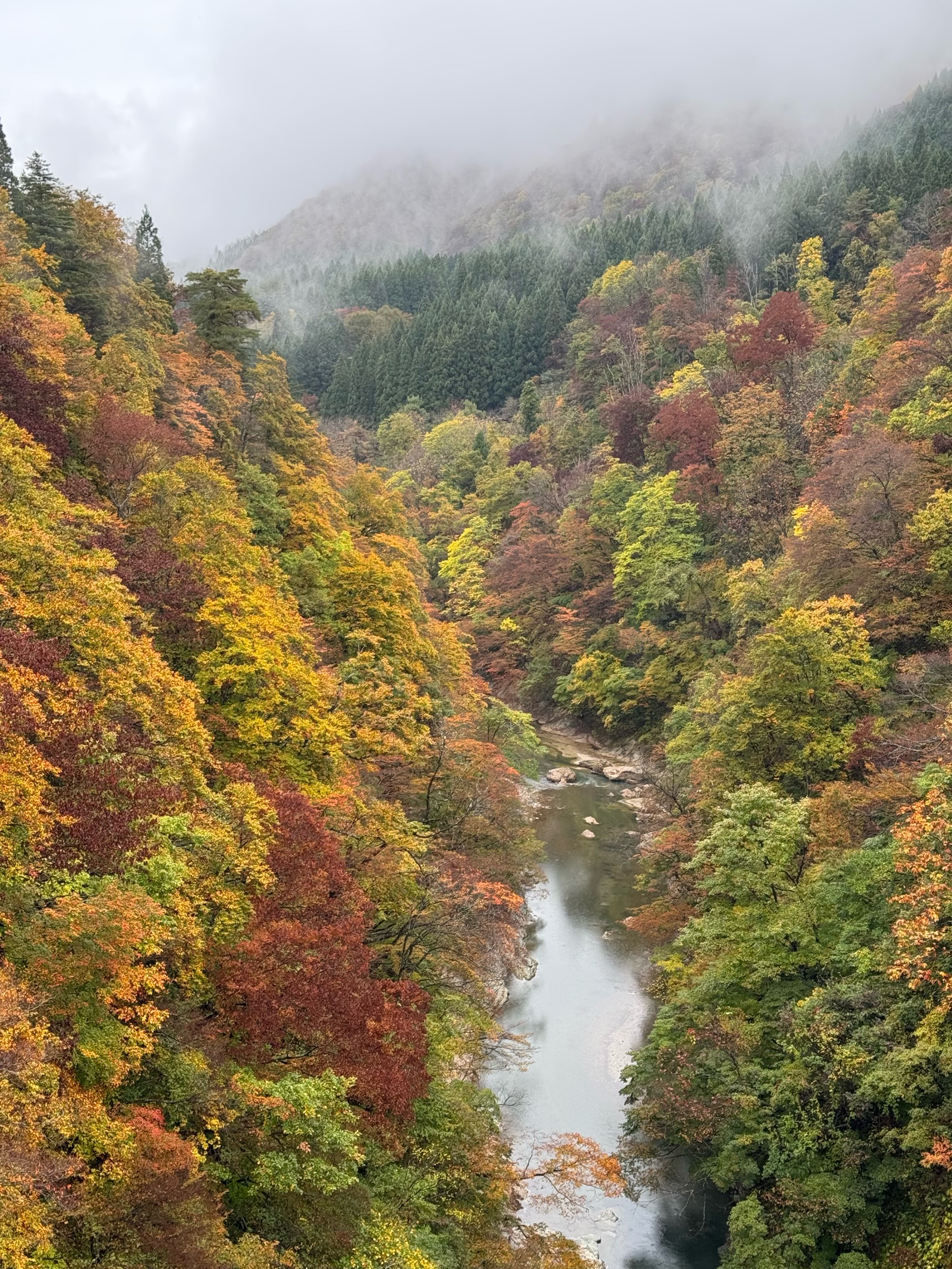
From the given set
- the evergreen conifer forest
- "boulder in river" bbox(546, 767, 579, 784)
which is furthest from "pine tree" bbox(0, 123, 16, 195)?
"boulder in river" bbox(546, 767, 579, 784)

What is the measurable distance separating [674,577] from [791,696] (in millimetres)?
23289

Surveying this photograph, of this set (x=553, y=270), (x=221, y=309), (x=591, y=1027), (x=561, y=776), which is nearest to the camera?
(x=591, y=1027)

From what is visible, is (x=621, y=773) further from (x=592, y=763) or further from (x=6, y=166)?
(x=6, y=166)

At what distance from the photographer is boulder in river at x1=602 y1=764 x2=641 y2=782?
49.4m

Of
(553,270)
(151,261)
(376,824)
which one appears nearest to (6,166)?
(151,261)

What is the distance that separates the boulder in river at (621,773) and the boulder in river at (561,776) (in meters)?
1.73

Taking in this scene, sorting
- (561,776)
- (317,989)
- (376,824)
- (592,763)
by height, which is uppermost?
(376,824)

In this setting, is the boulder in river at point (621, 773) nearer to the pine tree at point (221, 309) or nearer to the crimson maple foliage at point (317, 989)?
the pine tree at point (221, 309)

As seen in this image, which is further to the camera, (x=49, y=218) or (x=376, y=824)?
(x=49, y=218)

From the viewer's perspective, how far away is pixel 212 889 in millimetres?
13680

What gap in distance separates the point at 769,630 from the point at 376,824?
1853 cm

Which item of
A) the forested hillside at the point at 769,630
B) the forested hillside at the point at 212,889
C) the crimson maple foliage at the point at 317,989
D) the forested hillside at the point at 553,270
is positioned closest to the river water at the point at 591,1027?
the forested hillside at the point at 769,630

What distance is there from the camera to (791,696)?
29.1 m

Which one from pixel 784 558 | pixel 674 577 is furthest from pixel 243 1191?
pixel 674 577
